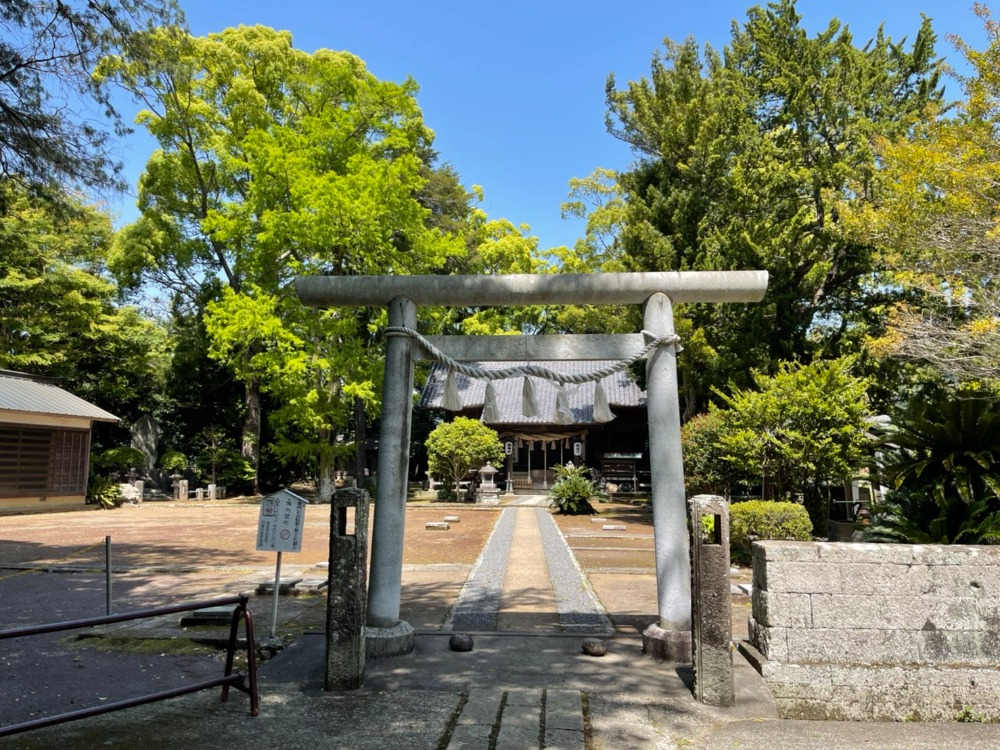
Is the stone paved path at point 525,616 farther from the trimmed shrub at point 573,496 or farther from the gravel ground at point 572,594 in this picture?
the trimmed shrub at point 573,496

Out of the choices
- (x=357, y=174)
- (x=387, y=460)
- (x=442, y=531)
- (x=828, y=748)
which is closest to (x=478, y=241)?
(x=357, y=174)

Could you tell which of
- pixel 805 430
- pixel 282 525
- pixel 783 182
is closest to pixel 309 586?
pixel 282 525

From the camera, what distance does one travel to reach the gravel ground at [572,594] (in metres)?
6.49

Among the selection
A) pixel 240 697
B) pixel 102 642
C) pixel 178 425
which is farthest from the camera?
pixel 178 425

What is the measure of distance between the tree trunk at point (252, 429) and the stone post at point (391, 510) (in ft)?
74.5

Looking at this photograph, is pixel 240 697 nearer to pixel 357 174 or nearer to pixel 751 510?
pixel 751 510

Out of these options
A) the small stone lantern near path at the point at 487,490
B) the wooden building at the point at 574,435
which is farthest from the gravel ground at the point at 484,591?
the wooden building at the point at 574,435

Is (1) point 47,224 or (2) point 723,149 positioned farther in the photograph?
(1) point 47,224

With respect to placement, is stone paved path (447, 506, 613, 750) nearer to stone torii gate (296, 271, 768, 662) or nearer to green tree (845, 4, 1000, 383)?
stone torii gate (296, 271, 768, 662)

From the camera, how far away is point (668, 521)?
525 centimetres

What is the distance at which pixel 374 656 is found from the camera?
525 cm

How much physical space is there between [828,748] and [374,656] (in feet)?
10.9

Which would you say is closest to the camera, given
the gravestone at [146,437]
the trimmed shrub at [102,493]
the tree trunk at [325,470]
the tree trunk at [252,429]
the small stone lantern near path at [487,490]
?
the tree trunk at [325,470]

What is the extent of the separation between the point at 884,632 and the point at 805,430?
7.52 m
